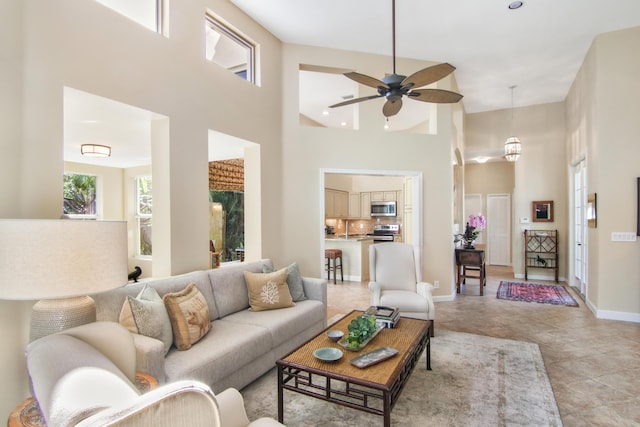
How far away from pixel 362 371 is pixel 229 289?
1.66 metres

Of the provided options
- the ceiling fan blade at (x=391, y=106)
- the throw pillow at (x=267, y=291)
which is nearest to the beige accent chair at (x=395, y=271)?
the throw pillow at (x=267, y=291)

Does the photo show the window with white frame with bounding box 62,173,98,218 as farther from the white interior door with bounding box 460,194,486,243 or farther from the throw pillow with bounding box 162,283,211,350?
the white interior door with bounding box 460,194,486,243

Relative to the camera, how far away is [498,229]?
29.4 ft

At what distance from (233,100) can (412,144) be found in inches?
110

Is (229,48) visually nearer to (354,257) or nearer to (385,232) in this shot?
(354,257)

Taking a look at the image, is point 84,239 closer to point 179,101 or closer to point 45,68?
point 45,68

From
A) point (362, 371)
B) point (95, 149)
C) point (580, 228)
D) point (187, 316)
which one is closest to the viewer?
point (362, 371)

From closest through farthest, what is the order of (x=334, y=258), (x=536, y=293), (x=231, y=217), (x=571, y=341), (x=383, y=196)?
(x=571, y=341)
(x=536, y=293)
(x=231, y=217)
(x=334, y=258)
(x=383, y=196)

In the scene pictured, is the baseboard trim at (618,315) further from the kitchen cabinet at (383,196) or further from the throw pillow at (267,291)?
the kitchen cabinet at (383,196)

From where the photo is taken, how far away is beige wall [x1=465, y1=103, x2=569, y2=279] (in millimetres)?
6785

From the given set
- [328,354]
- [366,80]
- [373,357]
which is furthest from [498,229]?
[328,354]

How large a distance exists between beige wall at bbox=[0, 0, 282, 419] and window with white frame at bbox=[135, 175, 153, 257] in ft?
9.65

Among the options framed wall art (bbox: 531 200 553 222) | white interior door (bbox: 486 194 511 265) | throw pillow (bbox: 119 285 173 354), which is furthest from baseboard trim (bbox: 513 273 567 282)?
throw pillow (bbox: 119 285 173 354)

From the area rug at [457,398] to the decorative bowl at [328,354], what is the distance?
18.5 inches
